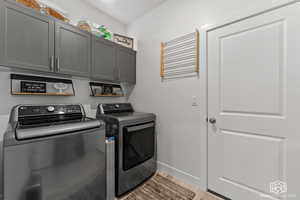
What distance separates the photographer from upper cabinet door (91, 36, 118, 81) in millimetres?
1922

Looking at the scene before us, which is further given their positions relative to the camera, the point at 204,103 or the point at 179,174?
the point at 179,174

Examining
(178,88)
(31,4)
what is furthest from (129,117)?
(31,4)

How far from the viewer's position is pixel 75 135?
1.20m

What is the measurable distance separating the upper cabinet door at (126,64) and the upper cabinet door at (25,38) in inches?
38.7

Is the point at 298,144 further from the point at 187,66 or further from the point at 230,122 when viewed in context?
the point at 187,66

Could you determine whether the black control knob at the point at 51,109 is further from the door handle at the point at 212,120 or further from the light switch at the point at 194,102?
the door handle at the point at 212,120

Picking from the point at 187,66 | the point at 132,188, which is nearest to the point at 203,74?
the point at 187,66

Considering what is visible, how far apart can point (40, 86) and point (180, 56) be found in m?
1.92

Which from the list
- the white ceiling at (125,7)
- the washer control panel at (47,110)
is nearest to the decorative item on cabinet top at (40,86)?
the washer control panel at (47,110)

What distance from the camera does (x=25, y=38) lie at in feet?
4.37

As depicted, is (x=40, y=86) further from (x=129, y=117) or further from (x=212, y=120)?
(x=212, y=120)

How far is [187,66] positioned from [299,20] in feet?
3.52

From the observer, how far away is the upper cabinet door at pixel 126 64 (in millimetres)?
2277

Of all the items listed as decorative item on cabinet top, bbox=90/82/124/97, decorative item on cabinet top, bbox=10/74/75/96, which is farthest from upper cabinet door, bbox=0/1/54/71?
decorative item on cabinet top, bbox=90/82/124/97
